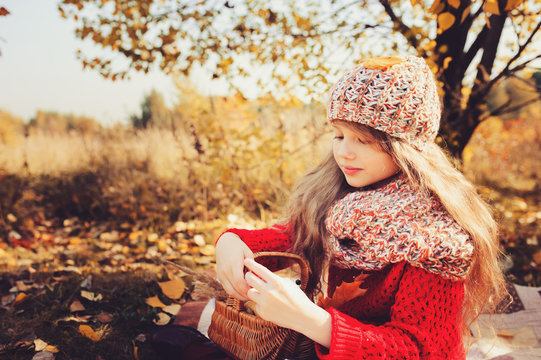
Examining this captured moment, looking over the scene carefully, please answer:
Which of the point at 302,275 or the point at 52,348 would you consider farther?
the point at 52,348

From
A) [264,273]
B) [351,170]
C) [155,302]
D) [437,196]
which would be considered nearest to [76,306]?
[155,302]

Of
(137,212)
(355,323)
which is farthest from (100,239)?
(355,323)

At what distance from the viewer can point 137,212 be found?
4.34 metres

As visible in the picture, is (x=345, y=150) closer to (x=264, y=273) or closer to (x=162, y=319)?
(x=264, y=273)

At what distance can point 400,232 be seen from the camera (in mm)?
1274

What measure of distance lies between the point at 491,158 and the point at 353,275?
8305 millimetres

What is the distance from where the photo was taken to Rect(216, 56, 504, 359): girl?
1.15 m

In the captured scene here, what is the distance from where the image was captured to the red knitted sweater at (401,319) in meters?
1.13

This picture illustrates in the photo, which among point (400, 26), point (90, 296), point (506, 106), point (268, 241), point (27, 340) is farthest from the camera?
point (506, 106)

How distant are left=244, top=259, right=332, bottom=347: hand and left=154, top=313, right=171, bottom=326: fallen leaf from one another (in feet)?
4.47

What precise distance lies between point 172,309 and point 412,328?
1.66 meters

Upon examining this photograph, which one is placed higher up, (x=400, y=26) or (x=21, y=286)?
(x=400, y=26)

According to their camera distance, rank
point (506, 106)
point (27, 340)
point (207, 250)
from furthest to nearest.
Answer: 1. point (506, 106)
2. point (207, 250)
3. point (27, 340)

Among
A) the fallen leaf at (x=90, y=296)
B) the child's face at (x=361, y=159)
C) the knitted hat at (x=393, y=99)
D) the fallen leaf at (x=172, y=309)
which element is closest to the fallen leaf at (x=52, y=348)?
the fallen leaf at (x=90, y=296)
